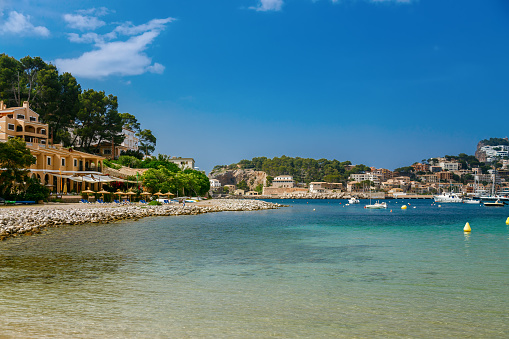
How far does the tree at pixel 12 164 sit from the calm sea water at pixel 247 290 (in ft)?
62.2

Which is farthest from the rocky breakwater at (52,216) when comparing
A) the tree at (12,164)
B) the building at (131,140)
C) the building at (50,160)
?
the building at (131,140)

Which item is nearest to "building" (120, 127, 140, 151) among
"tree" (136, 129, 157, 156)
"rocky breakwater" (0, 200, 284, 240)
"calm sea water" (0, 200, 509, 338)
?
"tree" (136, 129, 157, 156)

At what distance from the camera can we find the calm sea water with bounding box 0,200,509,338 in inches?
332

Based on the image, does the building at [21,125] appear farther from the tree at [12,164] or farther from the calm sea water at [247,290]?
the calm sea water at [247,290]

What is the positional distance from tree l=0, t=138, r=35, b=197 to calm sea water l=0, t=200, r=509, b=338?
18950 mm

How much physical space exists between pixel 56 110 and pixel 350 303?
72.1 m

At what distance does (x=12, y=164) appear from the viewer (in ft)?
124

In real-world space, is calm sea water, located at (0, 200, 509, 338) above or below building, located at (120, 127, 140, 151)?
below

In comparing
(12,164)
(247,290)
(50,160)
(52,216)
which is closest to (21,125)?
(50,160)

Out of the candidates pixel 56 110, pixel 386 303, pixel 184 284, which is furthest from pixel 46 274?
pixel 56 110

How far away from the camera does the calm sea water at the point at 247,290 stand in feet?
27.7

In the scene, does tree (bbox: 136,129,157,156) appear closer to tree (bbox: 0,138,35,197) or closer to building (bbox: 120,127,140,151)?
building (bbox: 120,127,140,151)

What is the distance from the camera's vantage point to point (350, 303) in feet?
34.1

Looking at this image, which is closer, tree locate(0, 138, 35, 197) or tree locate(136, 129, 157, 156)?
tree locate(0, 138, 35, 197)
